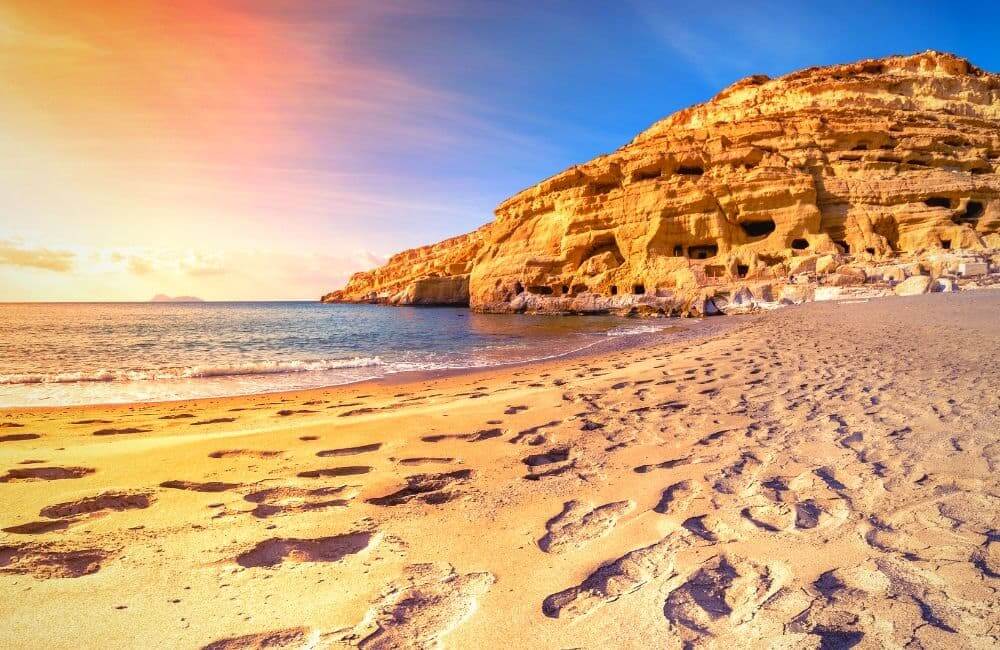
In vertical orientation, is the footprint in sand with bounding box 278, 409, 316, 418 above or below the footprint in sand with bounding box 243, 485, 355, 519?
below

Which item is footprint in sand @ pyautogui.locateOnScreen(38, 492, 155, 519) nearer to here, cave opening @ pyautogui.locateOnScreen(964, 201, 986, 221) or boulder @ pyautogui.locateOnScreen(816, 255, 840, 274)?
boulder @ pyautogui.locateOnScreen(816, 255, 840, 274)

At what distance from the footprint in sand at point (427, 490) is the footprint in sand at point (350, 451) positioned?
2.97 feet

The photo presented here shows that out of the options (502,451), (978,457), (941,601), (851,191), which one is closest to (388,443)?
(502,451)

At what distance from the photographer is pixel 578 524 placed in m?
2.65

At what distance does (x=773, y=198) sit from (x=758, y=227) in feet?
10.2

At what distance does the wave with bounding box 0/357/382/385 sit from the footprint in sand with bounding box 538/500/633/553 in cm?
1026

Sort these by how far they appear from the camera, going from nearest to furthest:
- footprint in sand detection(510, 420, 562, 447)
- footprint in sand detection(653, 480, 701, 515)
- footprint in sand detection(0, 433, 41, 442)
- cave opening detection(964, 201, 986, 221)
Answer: footprint in sand detection(653, 480, 701, 515) < footprint in sand detection(510, 420, 562, 447) < footprint in sand detection(0, 433, 41, 442) < cave opening detection(964, 201, 986, 221)

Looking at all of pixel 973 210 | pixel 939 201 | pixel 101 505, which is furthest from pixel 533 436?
pixel 973 210

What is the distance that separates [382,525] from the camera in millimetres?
2695

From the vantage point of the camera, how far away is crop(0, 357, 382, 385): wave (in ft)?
33.0

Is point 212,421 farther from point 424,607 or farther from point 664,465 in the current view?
point 664,465

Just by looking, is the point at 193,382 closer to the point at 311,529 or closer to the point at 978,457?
the point at 311,529

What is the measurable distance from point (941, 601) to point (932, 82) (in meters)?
59.8

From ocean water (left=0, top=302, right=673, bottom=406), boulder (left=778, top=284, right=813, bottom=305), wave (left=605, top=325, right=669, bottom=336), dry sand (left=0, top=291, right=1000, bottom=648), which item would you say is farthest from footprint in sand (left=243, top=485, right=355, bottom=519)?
boulder (left=778, top=284, right=813, bottom=305)
